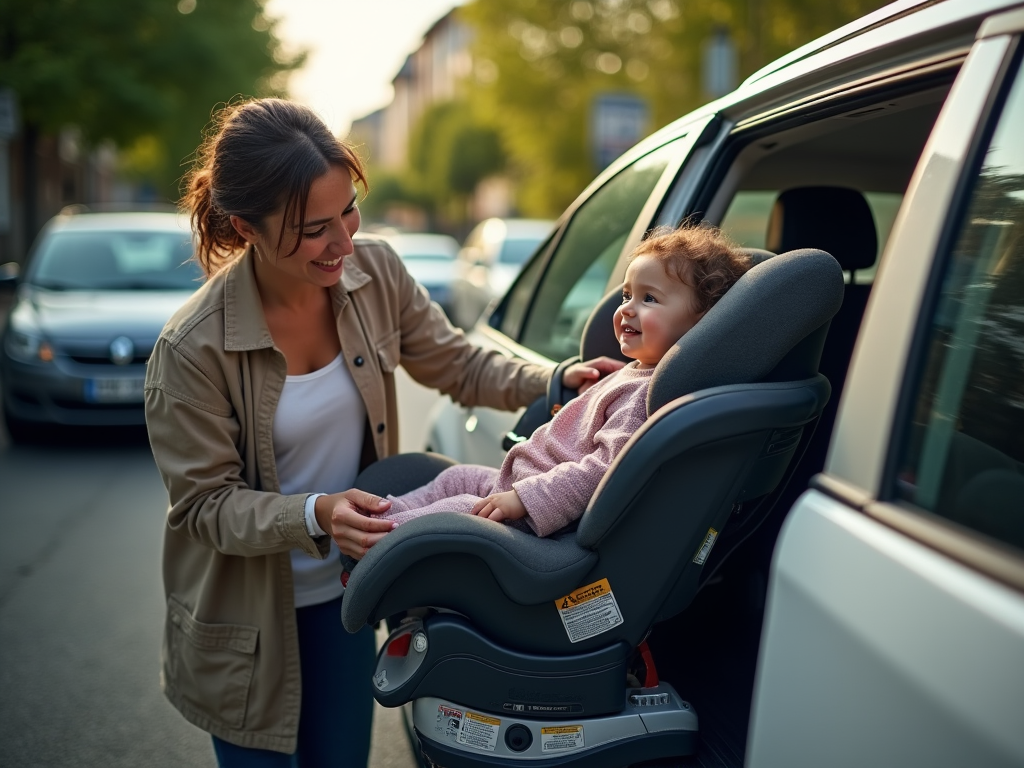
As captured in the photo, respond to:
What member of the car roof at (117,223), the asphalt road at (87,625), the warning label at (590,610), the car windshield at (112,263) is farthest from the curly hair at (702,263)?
the car roof at (117,223)

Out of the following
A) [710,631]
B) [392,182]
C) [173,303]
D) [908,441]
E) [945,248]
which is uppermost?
[945,248]

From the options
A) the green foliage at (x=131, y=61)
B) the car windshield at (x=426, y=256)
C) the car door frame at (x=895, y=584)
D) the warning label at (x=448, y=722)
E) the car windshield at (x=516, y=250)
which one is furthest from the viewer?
the car windshield at (x=426, y=256)

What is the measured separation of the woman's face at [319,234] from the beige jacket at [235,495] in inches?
5.9

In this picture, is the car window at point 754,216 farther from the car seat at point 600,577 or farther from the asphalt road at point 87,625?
the asphalt road at point 87,625

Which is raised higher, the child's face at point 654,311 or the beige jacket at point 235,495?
the child's face at point 654,311

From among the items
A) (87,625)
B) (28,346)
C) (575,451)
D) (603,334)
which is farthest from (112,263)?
(575,451)

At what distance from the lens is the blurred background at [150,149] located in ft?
12.1

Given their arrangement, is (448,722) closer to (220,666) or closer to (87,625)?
(220,666)

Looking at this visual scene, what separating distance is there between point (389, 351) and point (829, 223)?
1.33m

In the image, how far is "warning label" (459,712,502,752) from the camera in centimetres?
182

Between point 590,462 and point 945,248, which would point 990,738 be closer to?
point 945,248

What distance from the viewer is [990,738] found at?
1.05m

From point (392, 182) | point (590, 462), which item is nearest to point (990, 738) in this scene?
point (590, 462)

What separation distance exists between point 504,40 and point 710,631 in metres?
21.7
